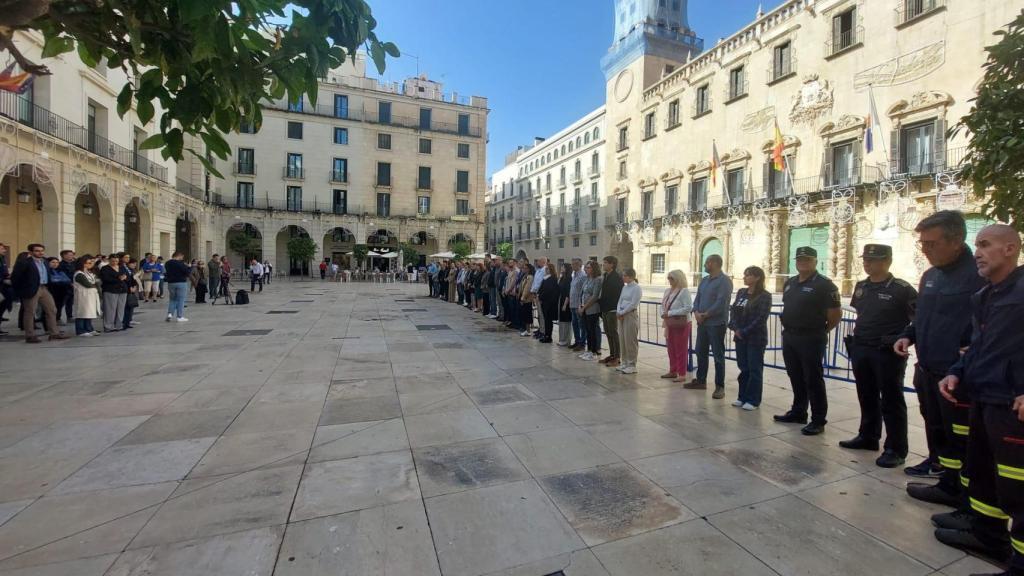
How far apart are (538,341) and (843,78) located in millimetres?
22665

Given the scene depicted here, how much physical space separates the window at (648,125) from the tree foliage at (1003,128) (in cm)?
3270

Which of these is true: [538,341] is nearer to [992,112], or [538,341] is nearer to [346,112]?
[992,112]

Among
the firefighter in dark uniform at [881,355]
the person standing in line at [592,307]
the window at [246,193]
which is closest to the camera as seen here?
the firefighter in dark uniform at [881,355]

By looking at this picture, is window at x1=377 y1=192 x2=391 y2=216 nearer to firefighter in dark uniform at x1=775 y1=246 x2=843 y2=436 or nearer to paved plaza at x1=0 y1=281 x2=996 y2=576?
paved plaza at x1=0 y1=281 x2=996 y2=576

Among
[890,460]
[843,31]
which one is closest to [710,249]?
[843,31]

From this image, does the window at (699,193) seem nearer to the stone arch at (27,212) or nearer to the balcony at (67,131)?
the balcony at (67,131)

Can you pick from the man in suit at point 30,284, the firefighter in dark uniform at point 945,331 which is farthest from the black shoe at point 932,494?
the man in suit at point 30,284

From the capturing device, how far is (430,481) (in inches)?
128

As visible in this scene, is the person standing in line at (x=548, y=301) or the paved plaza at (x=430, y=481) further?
the person standing in line at (x=548, y=301)

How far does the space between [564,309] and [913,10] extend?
73.4 feet

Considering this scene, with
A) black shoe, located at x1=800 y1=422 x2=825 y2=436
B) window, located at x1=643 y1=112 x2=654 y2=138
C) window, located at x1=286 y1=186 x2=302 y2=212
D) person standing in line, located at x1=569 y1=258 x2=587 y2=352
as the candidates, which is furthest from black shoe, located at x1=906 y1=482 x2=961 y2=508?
window, located at x1=286 y1=186 x2=302 y2=212

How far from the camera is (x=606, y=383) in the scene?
6094mm

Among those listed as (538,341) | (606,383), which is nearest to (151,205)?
(538,341)

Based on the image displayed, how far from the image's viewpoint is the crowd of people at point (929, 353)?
2357 millimetres
